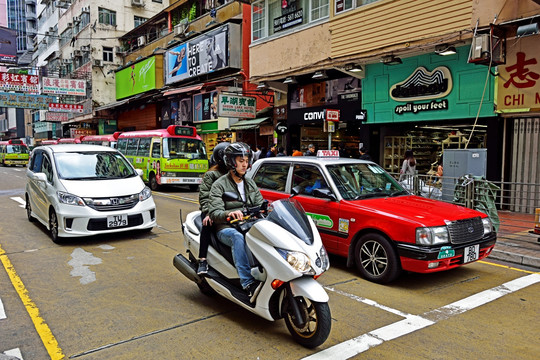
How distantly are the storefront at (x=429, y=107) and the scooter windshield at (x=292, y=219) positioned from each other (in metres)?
7.37

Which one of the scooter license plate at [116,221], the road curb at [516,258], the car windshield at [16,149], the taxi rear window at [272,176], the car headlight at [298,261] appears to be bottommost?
the road curb at [516,258]

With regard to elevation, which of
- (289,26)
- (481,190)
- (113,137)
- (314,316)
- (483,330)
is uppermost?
(289,26)

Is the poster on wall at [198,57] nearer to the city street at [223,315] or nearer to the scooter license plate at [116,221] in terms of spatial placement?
the scooter license plate at [116,221]

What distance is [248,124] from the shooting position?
20625 millimetres

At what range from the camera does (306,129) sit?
18.6 meters

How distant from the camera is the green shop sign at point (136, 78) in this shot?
29.9 m

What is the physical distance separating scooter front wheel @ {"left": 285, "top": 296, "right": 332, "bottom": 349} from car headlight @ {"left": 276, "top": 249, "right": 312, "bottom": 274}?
11.7 inches

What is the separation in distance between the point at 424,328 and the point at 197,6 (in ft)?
85.9

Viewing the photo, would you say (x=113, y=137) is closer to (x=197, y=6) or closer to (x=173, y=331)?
(x=197, y=6)

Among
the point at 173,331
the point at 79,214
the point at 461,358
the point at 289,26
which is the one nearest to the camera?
the point at 461,358

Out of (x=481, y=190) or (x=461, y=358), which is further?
(x=481, y=190)

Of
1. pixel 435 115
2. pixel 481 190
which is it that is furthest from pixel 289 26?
pixel 481 190

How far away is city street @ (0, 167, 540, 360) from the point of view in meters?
3.56

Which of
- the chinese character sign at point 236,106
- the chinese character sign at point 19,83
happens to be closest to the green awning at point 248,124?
the chinese character sign at point 236,106
